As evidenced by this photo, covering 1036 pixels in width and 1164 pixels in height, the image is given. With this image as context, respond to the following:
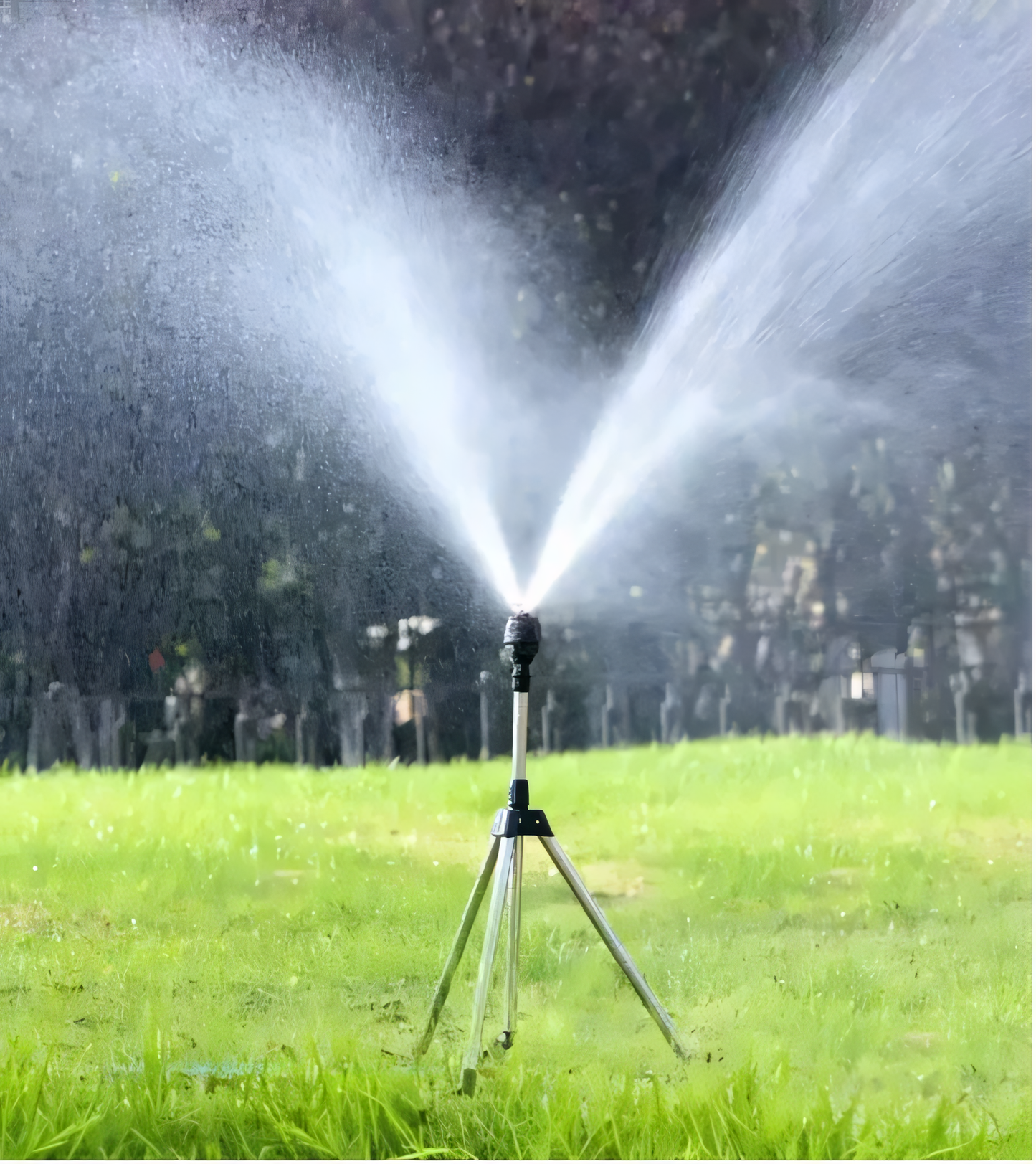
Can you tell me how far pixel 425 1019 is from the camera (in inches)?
87.8

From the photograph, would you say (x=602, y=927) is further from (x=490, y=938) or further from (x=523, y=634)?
(x=523, y=634)

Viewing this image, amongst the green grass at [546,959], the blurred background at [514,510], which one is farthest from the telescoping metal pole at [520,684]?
the blurred background at [514,510]

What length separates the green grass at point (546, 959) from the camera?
5.97 ft

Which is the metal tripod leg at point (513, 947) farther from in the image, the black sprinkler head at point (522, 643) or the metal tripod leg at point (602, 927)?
the black sprinkler head at point (522, 643)

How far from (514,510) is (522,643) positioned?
1.71m

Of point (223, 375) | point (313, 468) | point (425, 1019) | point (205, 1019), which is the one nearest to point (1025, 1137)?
point (425, 1019)

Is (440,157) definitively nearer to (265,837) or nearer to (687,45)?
(687,45)

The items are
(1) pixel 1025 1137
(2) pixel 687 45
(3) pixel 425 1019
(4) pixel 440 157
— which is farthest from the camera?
(2) pixel 687 45

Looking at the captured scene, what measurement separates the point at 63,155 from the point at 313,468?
3.52 ft

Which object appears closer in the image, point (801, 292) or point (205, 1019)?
point (205, 1019)

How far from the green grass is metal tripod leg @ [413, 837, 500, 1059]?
9 centimetres

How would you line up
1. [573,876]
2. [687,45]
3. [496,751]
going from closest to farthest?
1. [573,876]
2. [687,45]
3. [496,751]

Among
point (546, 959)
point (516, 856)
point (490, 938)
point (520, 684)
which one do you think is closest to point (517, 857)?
point (516, 856)

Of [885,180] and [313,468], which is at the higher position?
[885,180]
